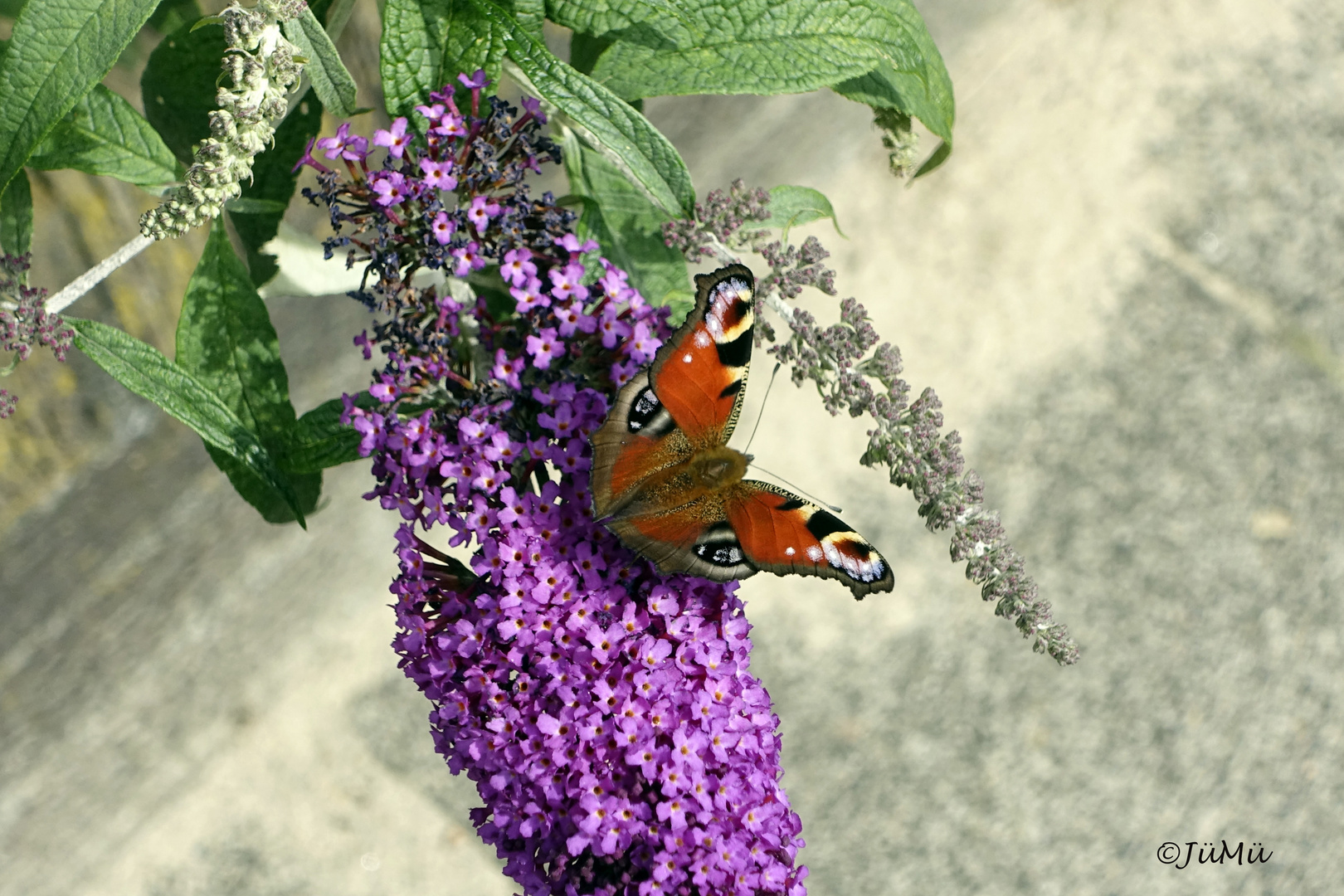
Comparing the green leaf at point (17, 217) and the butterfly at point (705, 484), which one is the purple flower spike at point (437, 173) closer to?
the butterfly at point (705, 484)

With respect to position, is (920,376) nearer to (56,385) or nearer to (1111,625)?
(1111,625)

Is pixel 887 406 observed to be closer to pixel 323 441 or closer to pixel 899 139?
pixel 899 139

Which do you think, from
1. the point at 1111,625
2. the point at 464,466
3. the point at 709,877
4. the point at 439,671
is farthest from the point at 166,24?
the point at 1111,625

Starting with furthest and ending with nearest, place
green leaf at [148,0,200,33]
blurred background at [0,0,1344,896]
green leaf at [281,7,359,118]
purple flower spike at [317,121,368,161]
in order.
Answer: blurred background at [0,0,1344,896], green leaf at [148,0,200,33], purple flower spike at [317,121,368,161], green leaf at [281,7,359,118]

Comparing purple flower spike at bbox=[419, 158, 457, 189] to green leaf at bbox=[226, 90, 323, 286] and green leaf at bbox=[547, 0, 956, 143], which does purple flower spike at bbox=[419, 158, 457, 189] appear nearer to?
green leaf at bbox=[547, 0, 956, 143]

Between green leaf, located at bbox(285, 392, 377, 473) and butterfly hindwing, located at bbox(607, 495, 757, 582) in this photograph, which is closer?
butterfly hindwing, located at bbox(607, 495, 757, 582)

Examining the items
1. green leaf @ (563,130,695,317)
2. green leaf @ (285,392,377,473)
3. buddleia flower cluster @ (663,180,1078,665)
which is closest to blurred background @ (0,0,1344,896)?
green leaf @ (285,392,377,473)
